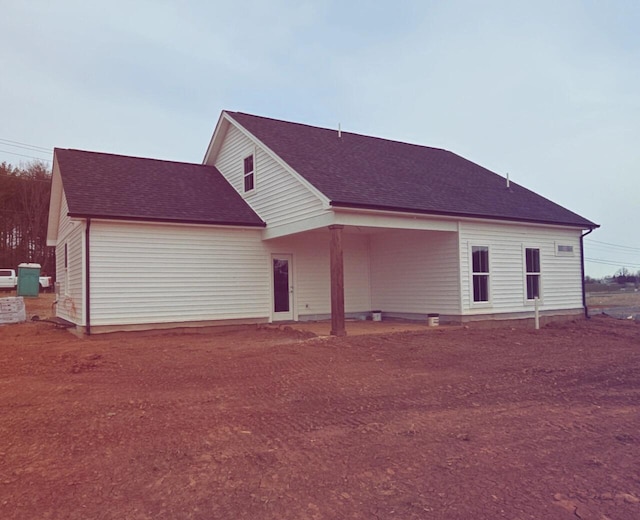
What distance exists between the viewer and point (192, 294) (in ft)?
46.3

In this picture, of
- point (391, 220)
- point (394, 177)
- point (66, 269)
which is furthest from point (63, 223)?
point (391, 220)

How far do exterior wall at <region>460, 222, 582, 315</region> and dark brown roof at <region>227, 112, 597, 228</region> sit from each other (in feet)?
1.51

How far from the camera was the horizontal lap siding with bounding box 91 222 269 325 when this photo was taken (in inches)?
509

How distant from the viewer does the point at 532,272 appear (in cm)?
1614

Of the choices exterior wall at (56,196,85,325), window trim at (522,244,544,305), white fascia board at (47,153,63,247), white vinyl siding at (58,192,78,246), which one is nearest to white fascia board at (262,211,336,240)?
exterior wall at (56,196,85,325)

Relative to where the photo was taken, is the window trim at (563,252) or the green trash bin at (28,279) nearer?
the window trim at (563,252)

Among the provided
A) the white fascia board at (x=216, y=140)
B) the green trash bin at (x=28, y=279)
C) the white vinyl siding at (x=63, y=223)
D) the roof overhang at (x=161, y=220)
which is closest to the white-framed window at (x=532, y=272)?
the roof overhang at (x=161, y=220)

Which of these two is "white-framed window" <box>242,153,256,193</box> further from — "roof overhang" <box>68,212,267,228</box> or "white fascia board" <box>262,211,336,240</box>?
"white fascia board" <box>262,211,336,240</box>

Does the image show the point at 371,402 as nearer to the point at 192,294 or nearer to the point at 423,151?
the point at 192,294

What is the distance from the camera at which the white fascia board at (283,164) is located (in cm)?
1223

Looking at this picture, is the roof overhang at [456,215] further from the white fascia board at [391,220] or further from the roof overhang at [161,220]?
the roof overhang at [161,220]

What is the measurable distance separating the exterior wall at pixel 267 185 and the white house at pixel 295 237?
6cm

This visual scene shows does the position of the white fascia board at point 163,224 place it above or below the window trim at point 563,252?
above

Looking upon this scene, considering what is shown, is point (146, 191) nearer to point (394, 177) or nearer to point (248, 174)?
point (248, 174)
